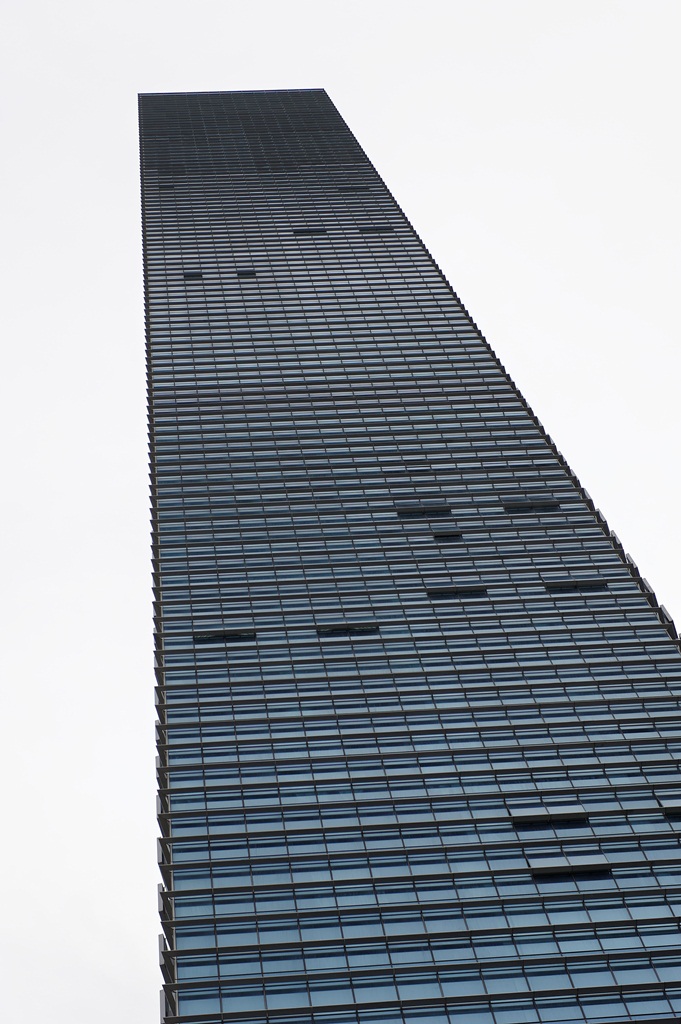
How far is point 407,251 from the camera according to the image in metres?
160

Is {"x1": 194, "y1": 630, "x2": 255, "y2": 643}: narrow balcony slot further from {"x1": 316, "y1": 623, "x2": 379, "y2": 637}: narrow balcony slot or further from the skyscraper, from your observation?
{"x1": 316, "y1": 623, "x2": 379, "y2": 637}: narrow balcony slot

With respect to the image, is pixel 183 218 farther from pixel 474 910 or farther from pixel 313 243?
pixel 474 910

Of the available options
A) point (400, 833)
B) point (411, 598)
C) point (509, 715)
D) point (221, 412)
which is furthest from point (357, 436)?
point (400, 833)

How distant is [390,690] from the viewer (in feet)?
316

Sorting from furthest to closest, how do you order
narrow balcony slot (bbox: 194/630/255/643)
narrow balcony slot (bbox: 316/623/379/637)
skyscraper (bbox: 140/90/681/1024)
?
1. narrow balcony slot (bbox: 316/623/379/637)
2. narrow balcony slot (bbox: 194/630/255/643)
3. skyscraper (bbox: 140/90/681/1024)

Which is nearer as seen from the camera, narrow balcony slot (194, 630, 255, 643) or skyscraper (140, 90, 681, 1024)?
skyscraper (140, 90, 681, 1024)

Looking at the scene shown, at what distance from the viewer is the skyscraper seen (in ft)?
253

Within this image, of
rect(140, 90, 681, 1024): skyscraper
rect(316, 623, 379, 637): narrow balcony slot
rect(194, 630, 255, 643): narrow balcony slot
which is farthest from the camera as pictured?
rect(316, 623, 379, 637): narrow balcony slot

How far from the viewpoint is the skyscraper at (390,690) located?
7706 cm

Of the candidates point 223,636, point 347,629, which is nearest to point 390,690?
point 347,629

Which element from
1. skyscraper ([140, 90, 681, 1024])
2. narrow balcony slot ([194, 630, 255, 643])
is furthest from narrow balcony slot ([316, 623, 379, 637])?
narrow balcony slot ([194, 630, 255, 643])

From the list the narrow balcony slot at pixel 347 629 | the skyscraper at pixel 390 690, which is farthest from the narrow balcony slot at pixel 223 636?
the narrow balcony slot at pixel 347 629

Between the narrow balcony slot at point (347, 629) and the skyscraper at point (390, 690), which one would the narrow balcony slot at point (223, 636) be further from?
the narrow balcony slot at point (347, 629)

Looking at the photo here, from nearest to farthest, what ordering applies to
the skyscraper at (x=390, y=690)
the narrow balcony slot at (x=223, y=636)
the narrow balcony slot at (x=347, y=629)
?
the skyscraper at (x=390, y=690) → the narrow balcony slot at (x=223, y=636) → the narrow balcony slot at (x=347, y=629)
